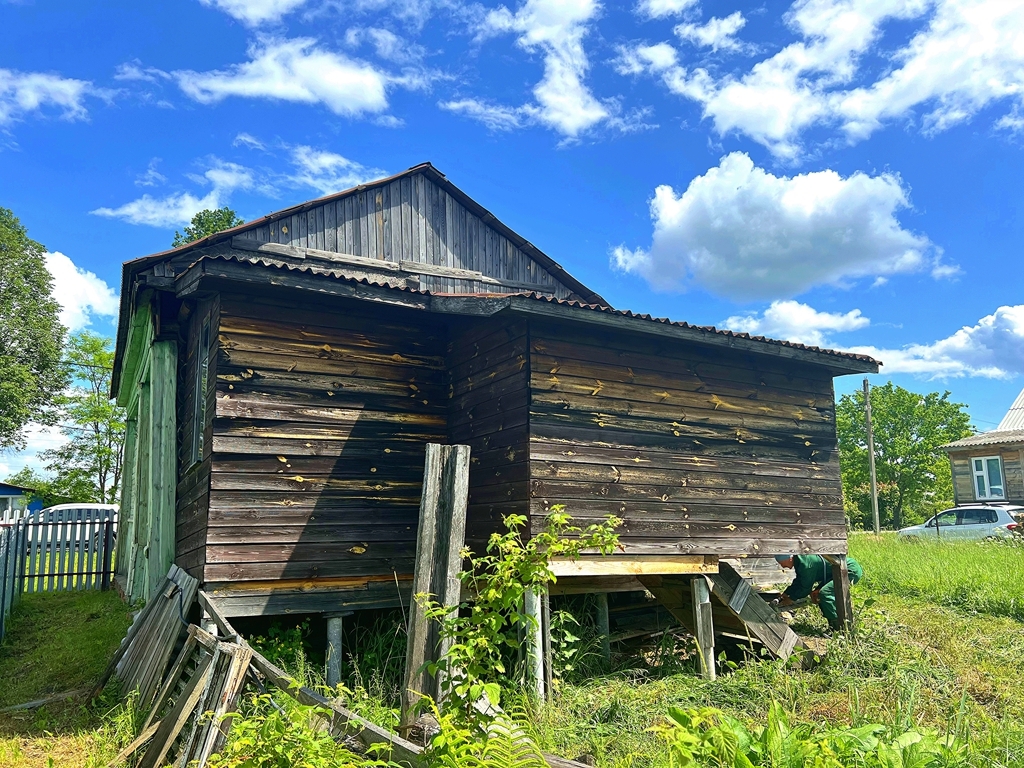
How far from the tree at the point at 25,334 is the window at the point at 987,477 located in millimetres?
37575

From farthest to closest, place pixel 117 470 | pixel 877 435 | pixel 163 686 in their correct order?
pixel 877 435, pixel 117 470, pixel 163 686

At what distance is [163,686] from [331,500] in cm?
229

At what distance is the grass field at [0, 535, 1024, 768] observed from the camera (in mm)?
5605

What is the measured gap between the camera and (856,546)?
1778cm

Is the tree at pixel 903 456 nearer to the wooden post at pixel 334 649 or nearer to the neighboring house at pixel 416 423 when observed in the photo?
the neighboring house at pixel 416 423

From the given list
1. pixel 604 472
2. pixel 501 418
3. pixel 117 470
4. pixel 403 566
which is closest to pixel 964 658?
pixel 604 472

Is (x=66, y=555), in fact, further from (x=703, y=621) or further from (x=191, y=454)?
(x=703, y=621)

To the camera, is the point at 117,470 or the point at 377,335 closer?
the point at 377,335

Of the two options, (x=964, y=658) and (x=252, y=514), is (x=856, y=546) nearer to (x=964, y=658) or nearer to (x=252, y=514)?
(x=964, y=658)

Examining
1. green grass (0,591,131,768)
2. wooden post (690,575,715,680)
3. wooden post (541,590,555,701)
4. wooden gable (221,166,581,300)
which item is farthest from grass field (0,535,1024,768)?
wooden gable (221,166,581,300)

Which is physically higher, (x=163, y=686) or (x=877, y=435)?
(x=877, y=435)

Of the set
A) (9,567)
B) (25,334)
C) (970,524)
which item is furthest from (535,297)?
(25,334)

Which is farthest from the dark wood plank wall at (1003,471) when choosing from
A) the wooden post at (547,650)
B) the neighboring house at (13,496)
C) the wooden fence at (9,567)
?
the neighboring house at (13,496)

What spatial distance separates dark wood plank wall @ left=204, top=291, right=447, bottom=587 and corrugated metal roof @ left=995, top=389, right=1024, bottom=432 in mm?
31498
